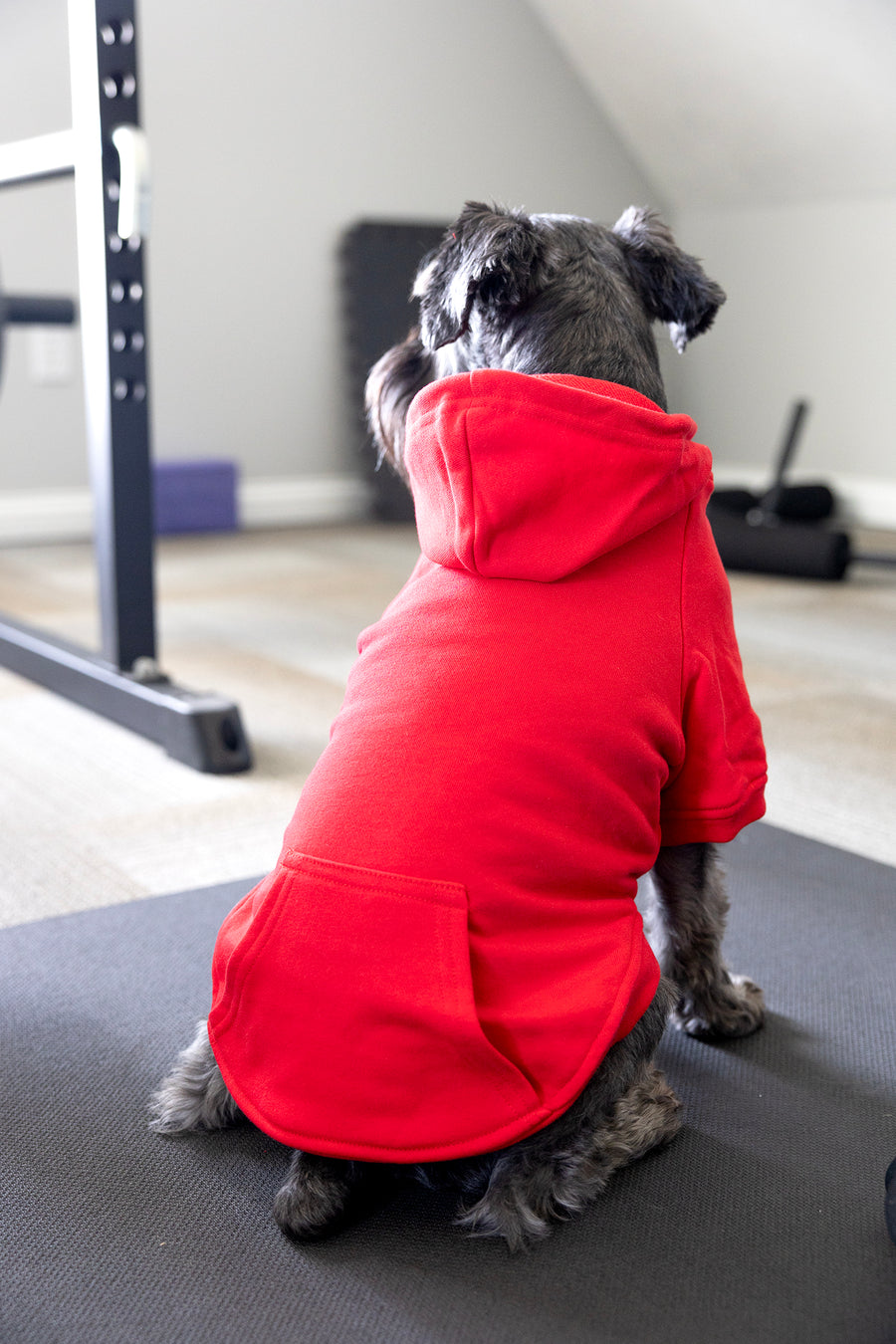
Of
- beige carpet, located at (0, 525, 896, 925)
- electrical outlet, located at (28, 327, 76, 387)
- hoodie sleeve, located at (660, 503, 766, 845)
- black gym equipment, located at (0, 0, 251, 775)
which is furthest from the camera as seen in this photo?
electrical outlet, located at (28, 327, 76, 387)

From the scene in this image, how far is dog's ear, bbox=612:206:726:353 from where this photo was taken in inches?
49.9

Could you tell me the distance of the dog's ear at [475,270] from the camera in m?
1.13

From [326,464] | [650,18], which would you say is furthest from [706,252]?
[326,464]

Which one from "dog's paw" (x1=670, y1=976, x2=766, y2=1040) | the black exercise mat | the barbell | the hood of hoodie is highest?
the barbell

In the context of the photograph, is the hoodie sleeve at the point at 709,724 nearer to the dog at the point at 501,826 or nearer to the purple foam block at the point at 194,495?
the dog at the point at 501,826

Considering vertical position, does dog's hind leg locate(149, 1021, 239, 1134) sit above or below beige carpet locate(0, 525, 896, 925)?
above

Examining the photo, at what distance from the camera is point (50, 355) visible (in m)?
4.46

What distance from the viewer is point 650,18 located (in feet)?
16.5

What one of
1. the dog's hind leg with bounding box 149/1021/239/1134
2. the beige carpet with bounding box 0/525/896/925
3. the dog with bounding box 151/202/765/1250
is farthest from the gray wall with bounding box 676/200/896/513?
the dog's hind leg with bounding box 149/1021/239/1134

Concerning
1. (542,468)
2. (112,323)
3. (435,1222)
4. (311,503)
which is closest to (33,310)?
(112,323)

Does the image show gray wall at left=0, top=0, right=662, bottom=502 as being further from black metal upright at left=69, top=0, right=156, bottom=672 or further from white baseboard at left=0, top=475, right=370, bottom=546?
black metal upright at left=69, top=0, right=156, bottom=672

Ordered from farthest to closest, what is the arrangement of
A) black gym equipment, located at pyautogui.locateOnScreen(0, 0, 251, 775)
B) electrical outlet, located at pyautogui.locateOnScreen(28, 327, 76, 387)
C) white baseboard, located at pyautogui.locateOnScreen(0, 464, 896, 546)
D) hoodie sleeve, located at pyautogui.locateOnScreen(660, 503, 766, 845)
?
1. white baseboard, located at pyautogui.locateOnScreen(0, 464, 896, 546)
2. electrical outlet, located at pyautogui.locateOnScreen(28, 327, 76, 387)
3. black gym equipment, located at pyautogui.locateOnScreen(0, 0, 251, 775)
4. hoodie sleeve, located at pyautogui.locateOnScreen(660, 503, 766, 845)

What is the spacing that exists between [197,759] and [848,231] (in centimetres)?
419

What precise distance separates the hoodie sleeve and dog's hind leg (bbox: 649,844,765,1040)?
0.30ft
